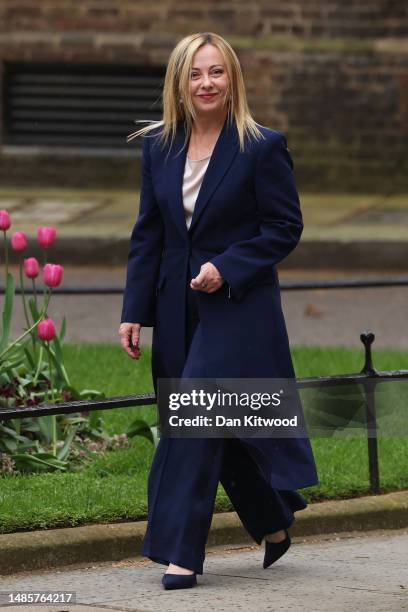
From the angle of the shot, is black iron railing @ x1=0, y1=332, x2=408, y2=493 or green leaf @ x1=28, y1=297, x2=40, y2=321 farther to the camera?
green leaf @ x1=28, y1=297, x2=40, y2=321

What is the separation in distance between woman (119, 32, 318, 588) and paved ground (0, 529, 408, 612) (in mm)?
165

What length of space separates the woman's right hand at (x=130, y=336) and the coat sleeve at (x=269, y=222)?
1.33 ft

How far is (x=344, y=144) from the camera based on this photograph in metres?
17.4

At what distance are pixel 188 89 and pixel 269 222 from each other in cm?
53

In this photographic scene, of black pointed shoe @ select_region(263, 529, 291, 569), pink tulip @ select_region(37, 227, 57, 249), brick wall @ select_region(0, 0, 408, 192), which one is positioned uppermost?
brick wall @ select_region(0, 0, 408, 192)

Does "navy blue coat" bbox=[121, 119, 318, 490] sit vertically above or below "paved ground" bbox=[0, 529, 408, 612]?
above

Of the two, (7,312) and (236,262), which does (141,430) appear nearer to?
(7,312)

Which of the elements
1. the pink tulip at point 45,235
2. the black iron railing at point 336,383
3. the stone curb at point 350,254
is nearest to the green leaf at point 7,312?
the pink tulip at point 45,235

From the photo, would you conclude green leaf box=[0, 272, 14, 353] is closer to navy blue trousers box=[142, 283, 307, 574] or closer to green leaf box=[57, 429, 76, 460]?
green leaf box=[57, 429, 76, 460]

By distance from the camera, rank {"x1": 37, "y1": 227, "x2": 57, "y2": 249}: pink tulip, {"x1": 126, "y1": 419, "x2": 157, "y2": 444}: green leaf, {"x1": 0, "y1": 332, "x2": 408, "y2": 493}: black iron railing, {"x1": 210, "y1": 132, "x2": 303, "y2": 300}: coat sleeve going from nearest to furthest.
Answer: {"x1": 210, "y1": 132, "x2": 303, "y2": 300}: coat sleeve < {"x1": 0, "y1": 332, "x2": 408, "y2": 493}: black iron railing < {"x1": 37, "y1": 227, "x2": 57, "y2": 249}: pink tulip < {"x1": 126, "y1": 419, "x2": 157, "y2": 444}: green leaf

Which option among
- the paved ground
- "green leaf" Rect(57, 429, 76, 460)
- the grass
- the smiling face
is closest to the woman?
the smiling face

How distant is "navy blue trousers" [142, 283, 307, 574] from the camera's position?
5.63 m

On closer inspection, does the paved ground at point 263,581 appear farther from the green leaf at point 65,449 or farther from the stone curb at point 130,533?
the green leaf at point 65,449

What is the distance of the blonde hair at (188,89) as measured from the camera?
566 cm
